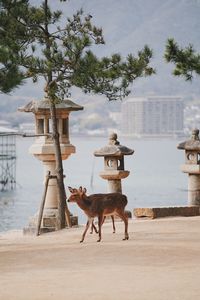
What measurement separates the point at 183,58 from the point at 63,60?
2591 mm

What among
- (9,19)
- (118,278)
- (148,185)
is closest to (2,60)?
(9,19)

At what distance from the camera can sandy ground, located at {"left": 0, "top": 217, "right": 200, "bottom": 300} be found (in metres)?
8.38

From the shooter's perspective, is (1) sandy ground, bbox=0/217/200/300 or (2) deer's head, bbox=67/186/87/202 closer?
(1) sandy ground, bbox=0/217/200/300

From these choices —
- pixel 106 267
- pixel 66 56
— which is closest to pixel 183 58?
pixel 66 56

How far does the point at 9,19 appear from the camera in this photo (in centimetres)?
1617

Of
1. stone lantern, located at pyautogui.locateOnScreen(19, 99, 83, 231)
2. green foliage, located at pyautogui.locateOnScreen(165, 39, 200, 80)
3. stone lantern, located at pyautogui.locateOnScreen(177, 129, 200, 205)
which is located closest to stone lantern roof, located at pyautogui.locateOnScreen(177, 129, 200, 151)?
stone lantern, located at pyautogui.locateOnScreen(177, 129, 200, 205)

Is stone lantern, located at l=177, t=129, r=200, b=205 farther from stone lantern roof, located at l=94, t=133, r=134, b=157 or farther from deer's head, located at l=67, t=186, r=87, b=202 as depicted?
deer's head, located at l=67, t=186, r=87, b=202

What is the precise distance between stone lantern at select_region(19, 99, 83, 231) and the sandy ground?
11.5 feet

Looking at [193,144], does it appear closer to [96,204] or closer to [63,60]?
[63,60]

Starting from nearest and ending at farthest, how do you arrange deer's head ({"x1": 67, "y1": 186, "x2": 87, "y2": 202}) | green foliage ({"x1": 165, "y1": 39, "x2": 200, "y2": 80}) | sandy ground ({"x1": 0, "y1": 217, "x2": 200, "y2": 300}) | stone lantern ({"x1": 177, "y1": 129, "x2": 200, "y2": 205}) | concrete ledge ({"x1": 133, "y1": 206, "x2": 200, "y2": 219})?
sandy ground ({"x1": 0, "y1": 217, "x2": 200, "y2": 300}) → deer's head ({"x1": 67, "y1": 186, "x2": 87, "y2": 202}) → green foliage ({"x1": 165, "y1": 39, "x2": 200, "y2": 80}) → concrete ledge ({"x1": 133, "y1": 206, "x2": 200, "y2": 219}) → stone lantern ({"x1": 177, "y1": 129, "x2": 200, "y2": 205})

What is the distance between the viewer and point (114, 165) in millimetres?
17203

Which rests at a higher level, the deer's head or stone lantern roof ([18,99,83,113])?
stone lantern roof ([18,99,83,113])

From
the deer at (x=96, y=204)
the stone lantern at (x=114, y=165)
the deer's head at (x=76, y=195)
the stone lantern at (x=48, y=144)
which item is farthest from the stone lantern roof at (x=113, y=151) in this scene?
the deer's head at (x=76, y=195)

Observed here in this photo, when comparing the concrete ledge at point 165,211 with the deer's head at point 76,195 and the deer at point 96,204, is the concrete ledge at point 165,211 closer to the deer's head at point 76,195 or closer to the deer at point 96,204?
the deer at point 96,204
